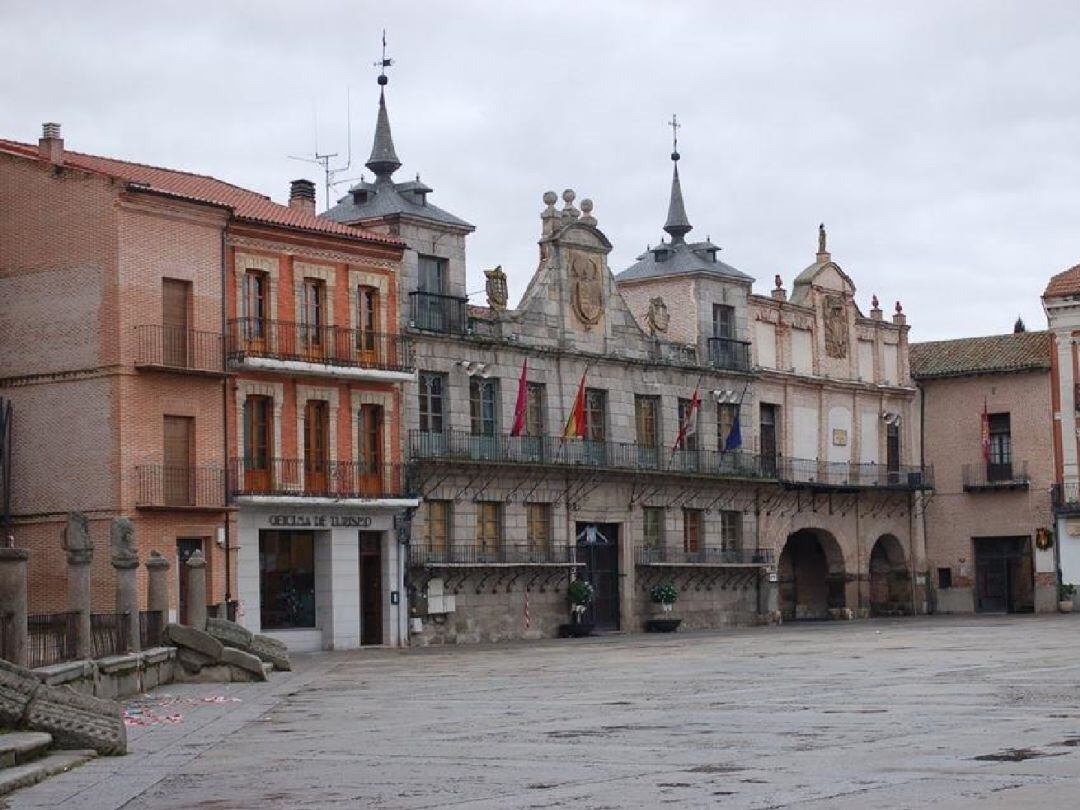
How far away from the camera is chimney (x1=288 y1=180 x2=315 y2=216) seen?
51.0 m

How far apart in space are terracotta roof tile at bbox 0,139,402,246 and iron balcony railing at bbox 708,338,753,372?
46.0 ft

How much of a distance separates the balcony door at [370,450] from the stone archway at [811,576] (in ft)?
66.5

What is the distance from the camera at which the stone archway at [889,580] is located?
67.1 m

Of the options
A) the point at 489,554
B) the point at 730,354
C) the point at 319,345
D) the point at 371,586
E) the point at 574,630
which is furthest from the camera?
the point at 730,354

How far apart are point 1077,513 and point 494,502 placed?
22354mm

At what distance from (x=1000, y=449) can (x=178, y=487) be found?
33486 millimetres

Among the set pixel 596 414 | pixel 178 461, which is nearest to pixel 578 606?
pixel 596 414

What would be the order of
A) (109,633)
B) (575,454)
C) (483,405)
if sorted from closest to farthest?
(109,633) < (483,405) < (575,454)

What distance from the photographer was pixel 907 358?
69.1m

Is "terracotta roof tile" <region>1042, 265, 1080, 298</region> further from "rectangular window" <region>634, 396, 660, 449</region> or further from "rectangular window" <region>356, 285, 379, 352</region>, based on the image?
"rectangular window" <region>356, 285, 379, 352</region>

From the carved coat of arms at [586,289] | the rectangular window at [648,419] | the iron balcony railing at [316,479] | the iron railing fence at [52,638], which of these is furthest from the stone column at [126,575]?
the rectangular window at [648,419]

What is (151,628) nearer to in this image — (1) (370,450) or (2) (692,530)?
(1) (370,450)

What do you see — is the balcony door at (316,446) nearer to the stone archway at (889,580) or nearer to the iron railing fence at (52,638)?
the iron railing fence at (52,638)

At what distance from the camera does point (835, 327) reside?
217ft
